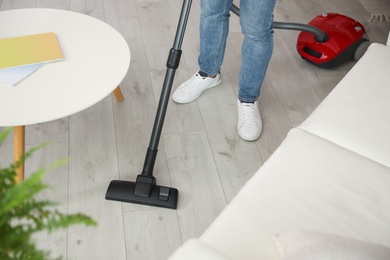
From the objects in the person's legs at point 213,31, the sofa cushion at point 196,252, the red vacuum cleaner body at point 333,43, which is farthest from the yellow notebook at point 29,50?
the red vacuum cleaner body at point 333,43

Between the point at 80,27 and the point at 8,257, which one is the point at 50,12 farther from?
the point at 8,257

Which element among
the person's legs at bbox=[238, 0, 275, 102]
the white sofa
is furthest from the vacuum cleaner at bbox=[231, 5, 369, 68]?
the white sofa

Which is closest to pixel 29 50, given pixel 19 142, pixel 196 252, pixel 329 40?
pixel 19 142

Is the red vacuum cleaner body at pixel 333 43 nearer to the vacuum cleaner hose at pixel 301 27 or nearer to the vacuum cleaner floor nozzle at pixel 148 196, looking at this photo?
the vacuum cleaner hose at pixel 301 27

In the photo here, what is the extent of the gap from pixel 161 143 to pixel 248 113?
36cm

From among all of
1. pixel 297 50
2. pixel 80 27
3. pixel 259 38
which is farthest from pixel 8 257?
pixel 297 50

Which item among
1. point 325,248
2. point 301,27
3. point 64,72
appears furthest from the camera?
point 301,27

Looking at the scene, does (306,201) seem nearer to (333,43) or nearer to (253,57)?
(253,57)

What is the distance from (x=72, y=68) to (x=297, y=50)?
3.93 feet

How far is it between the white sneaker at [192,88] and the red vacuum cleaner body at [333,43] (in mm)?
492

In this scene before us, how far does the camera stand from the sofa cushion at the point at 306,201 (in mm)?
995

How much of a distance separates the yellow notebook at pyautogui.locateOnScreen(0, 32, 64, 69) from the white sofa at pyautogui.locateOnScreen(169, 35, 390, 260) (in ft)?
2.51

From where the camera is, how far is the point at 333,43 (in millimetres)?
2131

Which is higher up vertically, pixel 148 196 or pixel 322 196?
pixel 322 196
